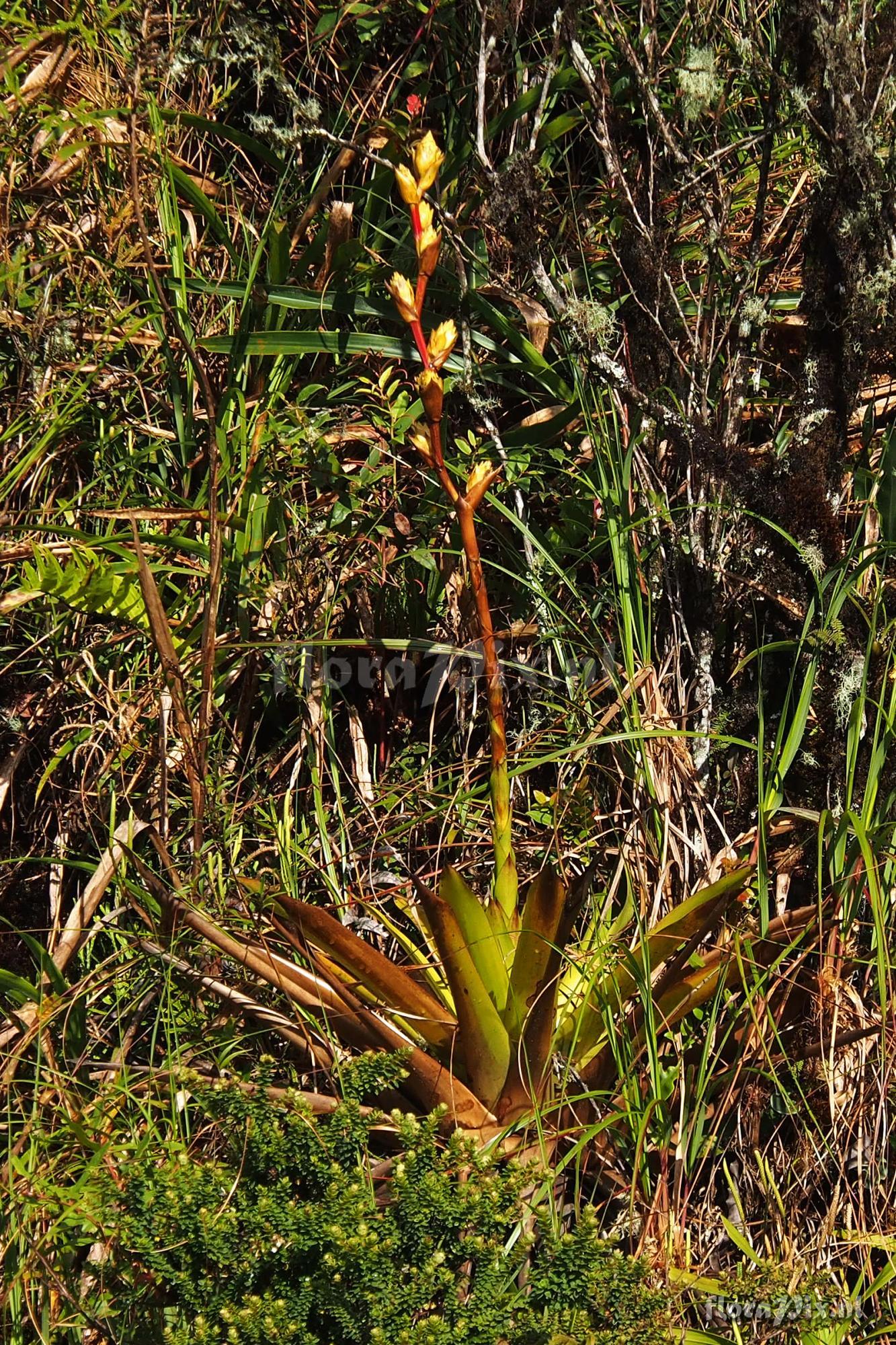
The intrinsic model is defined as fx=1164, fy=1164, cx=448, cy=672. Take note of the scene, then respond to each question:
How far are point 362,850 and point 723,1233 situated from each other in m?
0.90

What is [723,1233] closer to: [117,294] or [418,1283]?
[418,1283]

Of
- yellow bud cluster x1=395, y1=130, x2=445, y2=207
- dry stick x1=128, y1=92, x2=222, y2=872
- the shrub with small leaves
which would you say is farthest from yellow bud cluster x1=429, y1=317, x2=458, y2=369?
the shrub with small leaves

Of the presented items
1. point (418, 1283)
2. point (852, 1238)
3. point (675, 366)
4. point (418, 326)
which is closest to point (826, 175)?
point (675, 366)

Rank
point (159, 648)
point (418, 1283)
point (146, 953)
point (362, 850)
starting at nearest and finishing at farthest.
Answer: point (418, 1283) → point (159, 648) → point (146, 953) → point (362, 850)

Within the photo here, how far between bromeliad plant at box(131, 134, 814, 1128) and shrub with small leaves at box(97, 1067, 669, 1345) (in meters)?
0.18

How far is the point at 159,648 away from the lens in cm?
180

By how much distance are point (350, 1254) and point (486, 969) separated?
0.46 m

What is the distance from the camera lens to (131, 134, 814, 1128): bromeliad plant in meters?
1.66

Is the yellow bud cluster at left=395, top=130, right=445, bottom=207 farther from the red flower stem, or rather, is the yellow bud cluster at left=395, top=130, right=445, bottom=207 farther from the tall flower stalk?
the red flower stem

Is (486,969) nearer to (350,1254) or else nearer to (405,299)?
(350,1254)

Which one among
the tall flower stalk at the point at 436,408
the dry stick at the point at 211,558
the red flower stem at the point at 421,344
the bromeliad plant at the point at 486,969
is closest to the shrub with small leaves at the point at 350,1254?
the bromeliad plant at the point at 486,969

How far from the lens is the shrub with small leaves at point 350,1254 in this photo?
1.39 meters

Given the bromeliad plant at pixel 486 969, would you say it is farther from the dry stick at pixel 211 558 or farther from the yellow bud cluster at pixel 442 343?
the dry stick at pixel 211 558

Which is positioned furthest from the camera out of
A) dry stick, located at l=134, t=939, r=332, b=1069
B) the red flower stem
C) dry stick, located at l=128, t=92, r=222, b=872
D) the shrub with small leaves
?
dry stick, located at l=128, t=92, r=222, b=872
